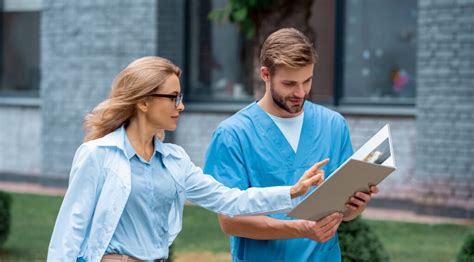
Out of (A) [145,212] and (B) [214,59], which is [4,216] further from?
(A) [145,212]

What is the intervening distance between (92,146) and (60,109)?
12.1 m

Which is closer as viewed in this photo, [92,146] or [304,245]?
[92,146]

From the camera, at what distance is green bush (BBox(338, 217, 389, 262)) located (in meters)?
6.85

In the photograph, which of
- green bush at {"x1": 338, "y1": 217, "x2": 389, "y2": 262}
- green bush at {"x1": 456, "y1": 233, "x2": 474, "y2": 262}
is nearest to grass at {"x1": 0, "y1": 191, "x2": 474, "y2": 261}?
green bush at {"x1": 338, "y1": 217, "x2": 389, "y2": 262}

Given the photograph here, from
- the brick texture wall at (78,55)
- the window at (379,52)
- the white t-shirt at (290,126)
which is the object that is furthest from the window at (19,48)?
the white t-shirt at (290,126)

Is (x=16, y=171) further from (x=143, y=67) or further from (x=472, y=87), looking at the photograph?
(x=143, y=67)

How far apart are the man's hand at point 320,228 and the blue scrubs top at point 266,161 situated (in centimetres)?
14

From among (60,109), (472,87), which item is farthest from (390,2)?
(60,109)

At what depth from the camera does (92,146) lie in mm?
3865

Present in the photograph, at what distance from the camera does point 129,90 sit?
3.93 m

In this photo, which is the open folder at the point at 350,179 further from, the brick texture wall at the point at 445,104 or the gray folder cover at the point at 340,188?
the brick texture wall at the point at 445,104

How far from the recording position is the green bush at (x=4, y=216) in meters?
9.91

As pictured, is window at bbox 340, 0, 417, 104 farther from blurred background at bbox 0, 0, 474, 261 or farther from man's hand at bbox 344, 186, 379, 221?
man's hand at bbox 344, 186, 379, 221

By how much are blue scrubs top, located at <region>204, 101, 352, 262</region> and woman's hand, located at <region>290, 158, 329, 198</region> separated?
22 cm
